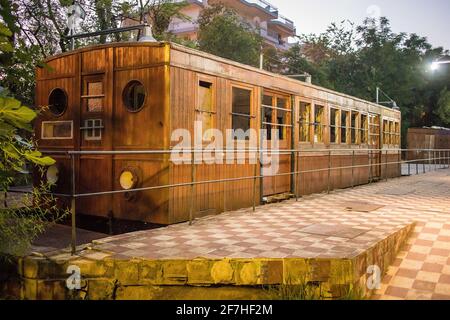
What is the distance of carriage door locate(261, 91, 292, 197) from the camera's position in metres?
7.86

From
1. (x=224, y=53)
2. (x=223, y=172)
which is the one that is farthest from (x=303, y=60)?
(x=223, y=172)

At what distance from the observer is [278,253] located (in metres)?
3.85

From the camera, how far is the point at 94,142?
626 cm

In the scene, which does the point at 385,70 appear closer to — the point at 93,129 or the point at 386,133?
the point at 386,133

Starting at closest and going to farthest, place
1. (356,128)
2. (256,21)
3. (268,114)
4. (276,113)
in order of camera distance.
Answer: (268,114) < (276,113) < (356,128) < (256,21)

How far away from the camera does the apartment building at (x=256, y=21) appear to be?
95.6ft

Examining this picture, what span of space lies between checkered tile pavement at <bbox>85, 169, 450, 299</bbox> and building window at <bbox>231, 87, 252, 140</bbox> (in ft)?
4.94

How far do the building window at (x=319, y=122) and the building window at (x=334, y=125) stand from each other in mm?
671

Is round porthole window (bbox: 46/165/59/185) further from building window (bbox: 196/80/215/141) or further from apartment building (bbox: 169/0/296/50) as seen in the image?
apartment building (bbox: 169/0/296/50)

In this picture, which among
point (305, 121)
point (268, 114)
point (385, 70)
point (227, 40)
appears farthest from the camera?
point (385, 70)

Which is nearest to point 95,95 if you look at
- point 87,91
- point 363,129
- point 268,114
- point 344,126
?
point 87,91

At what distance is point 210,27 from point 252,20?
48.1 feet

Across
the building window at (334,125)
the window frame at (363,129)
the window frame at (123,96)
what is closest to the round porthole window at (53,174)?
the window frame at (123,96)

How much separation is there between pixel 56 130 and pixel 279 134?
4289 mm
